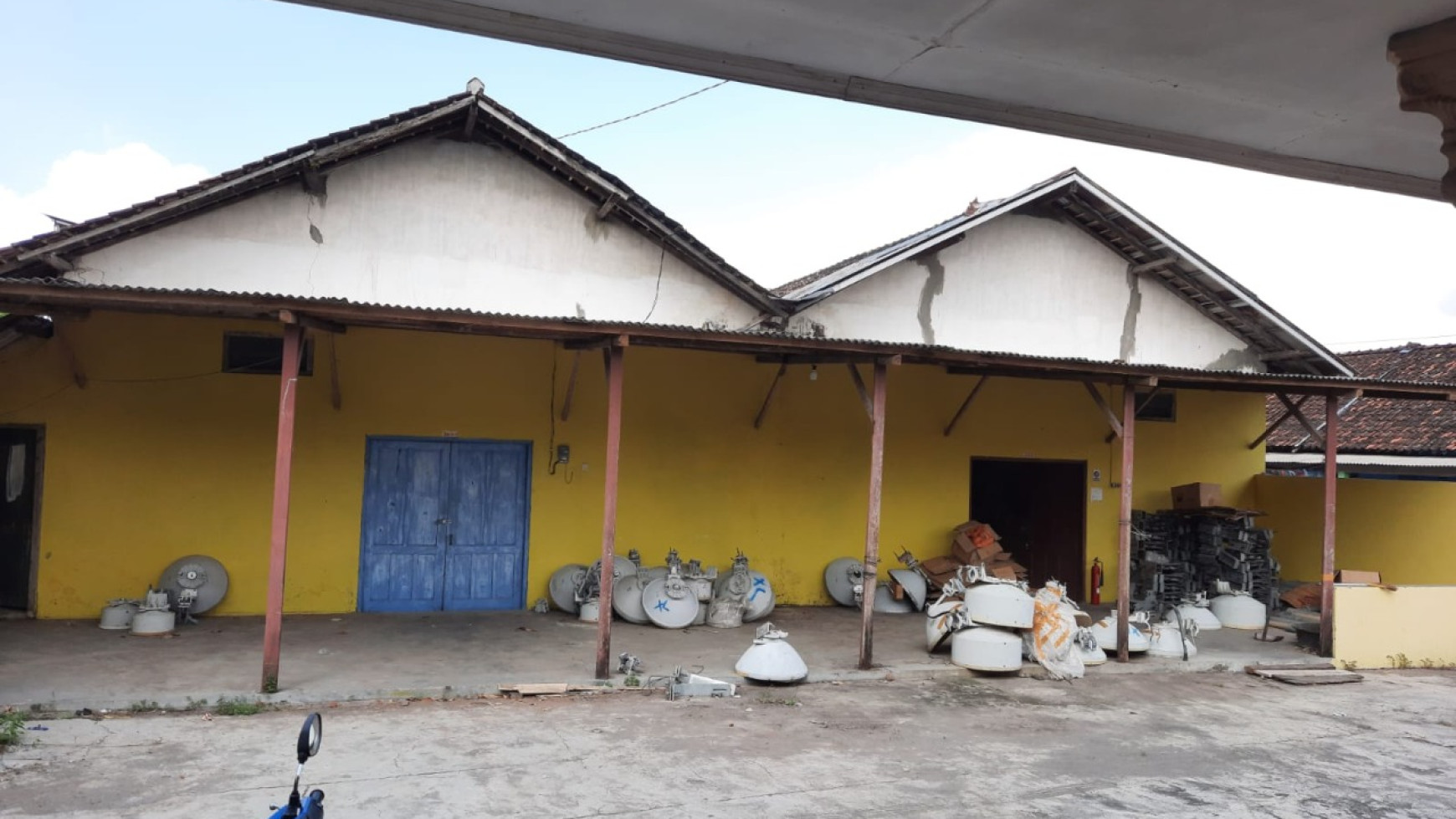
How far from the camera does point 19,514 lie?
10.0m

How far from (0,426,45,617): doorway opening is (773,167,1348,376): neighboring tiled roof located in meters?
8.64

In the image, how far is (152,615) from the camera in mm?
9281

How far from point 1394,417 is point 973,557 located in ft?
35.8

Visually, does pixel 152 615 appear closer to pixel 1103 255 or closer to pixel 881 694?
pixel 881 694

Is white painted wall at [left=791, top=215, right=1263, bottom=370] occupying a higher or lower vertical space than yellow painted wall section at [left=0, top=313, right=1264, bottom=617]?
higher

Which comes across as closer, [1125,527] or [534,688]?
[534,688]

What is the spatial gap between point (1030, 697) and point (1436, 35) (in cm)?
737

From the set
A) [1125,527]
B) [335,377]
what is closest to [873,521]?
[1125,527]

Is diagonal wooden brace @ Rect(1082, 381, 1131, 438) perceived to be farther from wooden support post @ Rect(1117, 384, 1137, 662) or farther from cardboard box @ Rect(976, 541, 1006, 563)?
cardboard box @ Rect(976, 541, 1006, 563)

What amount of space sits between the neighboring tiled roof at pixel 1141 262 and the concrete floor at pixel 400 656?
4.49m

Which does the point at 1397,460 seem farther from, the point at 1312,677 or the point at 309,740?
the point at 309,740

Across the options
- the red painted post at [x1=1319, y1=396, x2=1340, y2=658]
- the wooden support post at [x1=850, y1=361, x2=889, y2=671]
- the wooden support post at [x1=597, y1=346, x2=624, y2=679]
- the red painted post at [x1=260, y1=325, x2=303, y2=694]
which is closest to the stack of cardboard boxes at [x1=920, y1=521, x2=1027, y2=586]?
the wooden support post at [x1=850, y1=361, x2=889, y2=671]

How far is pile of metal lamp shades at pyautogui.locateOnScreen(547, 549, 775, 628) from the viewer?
34.9 ft

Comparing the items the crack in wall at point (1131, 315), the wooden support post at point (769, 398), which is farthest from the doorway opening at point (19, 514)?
the crack in wall at point (1131, 315)
